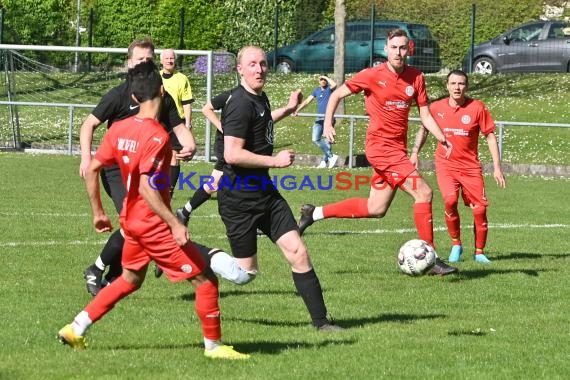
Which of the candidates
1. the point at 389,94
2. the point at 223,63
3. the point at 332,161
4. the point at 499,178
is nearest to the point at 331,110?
the point at 389,94

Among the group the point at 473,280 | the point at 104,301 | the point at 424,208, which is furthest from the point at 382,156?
the point at 104,301

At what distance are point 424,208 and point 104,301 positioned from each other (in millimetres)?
4490

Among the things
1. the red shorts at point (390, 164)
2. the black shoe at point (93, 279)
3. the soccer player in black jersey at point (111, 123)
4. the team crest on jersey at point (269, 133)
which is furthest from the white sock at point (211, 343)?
the red shorts at point (390, 164)

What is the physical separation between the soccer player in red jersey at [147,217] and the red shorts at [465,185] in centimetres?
559

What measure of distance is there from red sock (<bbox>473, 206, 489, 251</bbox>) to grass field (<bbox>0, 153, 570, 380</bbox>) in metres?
0.34

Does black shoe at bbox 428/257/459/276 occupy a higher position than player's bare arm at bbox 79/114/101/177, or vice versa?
player's bare arm at bbox 79/114/101/177

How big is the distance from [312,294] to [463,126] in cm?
470

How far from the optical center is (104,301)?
7102mm

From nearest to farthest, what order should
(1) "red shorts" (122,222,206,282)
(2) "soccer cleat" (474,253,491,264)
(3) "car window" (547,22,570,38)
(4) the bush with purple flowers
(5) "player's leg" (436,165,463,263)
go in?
1. (1) "red shorts" (122,222,206,282)
2. (2) "soccer cleat" (474,253,491,264)
3. (5) "player's leg" (436,165,463,263)
4. (4) the bush with purple flowers
5. (3) "car window" (547,22,570,38)

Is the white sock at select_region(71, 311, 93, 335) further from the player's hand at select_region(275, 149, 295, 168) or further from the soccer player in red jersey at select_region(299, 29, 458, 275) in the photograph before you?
the soccer player in red jersey at select_region(299, 29, 458, 275)

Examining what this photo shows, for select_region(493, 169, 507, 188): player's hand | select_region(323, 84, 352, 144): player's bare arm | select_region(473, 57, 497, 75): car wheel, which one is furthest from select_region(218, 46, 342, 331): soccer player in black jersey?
select_region(473, 57, 497, 75): car wheel

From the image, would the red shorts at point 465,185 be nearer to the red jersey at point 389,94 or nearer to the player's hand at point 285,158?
the red jersey at point 389,94

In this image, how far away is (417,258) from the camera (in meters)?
10.5

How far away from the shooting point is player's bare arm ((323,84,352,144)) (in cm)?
981
